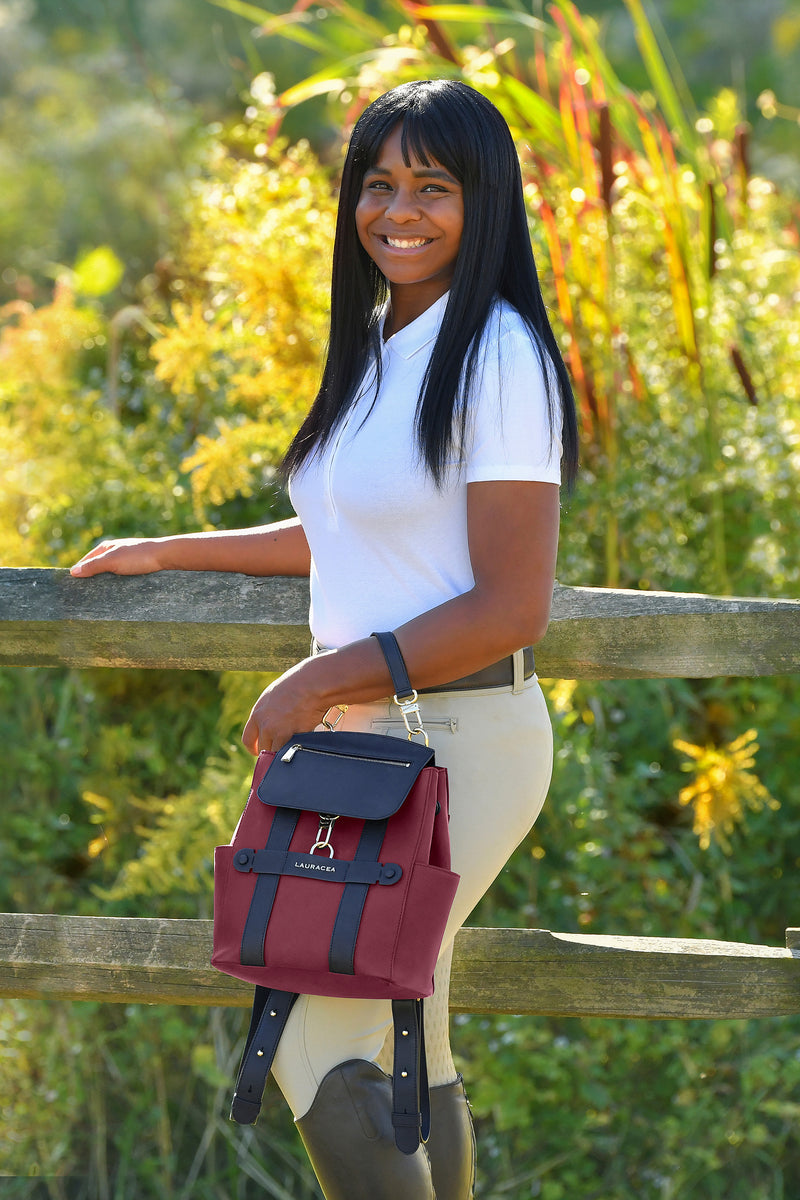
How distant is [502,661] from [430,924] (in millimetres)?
310

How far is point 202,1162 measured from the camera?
2588 millimetres

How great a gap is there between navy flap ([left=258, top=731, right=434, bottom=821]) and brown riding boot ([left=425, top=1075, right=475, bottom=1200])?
0.45 metres

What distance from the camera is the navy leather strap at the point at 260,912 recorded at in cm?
A: 120

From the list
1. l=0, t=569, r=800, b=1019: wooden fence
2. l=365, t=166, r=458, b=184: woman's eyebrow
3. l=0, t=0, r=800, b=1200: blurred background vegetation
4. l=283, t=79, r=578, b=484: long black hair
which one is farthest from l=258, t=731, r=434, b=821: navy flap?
l=0, t=0, r=800, b=1200: blurred background vegetation

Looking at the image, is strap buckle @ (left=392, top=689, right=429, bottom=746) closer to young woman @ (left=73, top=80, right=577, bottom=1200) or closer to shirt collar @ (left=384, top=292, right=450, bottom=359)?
young woman @ (left=73, top=80, right=577, bottom=1200)

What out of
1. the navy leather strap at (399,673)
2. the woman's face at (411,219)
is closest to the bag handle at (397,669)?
the navy leather strap at (399,673)

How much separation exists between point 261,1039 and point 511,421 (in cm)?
71

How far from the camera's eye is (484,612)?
123 cm

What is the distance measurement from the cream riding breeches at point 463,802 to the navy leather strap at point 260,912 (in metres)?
0.12

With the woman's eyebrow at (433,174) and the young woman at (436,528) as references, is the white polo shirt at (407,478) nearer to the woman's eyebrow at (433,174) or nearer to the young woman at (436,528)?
the young woman at (436,528)

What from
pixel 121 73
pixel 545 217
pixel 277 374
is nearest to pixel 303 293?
pixel 277 374

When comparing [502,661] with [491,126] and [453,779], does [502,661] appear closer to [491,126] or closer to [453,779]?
[453,779]

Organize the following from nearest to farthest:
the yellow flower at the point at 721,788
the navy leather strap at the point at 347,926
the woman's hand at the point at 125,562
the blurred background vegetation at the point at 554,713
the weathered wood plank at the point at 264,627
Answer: the navy leather strap at the point at 347,926 → the weathered wood plank at the point at 264,627 → the woman's hand at the point at 125,562 → the yellow flower at the point at 721,788 → the blurred background vegetation at the point at 554,713

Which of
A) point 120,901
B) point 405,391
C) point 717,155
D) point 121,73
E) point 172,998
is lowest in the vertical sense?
point 120,901
